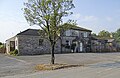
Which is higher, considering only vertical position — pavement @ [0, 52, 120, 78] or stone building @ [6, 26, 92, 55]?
stone building @ [6, 26, 92, 55]

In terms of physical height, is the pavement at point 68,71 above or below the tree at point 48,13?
below

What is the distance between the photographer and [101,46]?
5703cm

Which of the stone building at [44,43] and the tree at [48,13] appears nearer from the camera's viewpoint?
the tree at [48,13]

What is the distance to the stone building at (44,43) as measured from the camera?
128 feet

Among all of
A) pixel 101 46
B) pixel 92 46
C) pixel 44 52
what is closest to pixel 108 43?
pixel 101 46

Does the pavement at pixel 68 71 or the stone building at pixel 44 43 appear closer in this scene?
the pavement at pixel 68 71

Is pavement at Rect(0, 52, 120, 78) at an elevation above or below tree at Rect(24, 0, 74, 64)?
below

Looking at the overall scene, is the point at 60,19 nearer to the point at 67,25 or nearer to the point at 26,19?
the point at 67,25

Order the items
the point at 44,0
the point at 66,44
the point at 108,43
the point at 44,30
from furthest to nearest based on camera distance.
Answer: the point at 108,43 < the point at 66,44 < the point at 44,30 < the point at 44,0

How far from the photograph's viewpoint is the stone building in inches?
1538

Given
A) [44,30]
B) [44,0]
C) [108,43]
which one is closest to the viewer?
[44,0]

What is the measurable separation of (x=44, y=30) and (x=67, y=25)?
8.38 ft

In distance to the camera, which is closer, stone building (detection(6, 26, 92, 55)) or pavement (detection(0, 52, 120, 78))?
pavement (detection(0, 52, 120, 78))

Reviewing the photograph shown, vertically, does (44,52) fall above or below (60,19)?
below
